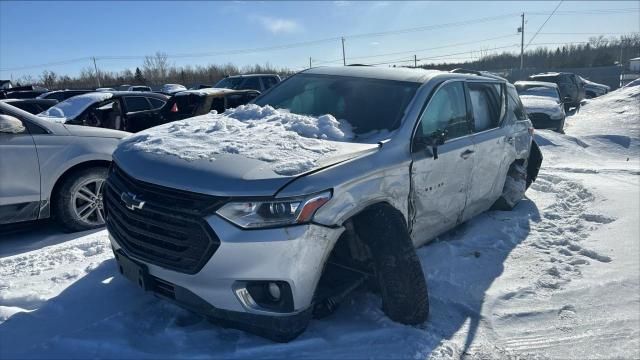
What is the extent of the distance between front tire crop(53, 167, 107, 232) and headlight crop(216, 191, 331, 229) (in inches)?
120

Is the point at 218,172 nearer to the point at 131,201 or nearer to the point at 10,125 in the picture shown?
the point at 131,201

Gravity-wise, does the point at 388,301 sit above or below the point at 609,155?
above

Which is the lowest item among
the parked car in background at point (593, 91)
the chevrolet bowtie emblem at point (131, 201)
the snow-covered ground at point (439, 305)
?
the parked car in background at point (593, 91)

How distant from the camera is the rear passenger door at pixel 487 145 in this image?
477 cm

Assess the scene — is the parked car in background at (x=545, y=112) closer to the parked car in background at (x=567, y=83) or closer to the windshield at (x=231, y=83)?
the parked car in background at (x=567, y=83)

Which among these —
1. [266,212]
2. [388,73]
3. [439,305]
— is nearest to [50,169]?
[266,212]

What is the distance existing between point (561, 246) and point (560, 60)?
2274 inches

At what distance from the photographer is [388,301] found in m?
3.13

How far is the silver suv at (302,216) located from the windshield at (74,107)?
5.66 m

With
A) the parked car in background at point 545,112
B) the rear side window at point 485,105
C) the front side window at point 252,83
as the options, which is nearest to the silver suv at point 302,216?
the rear side window at point 485,105

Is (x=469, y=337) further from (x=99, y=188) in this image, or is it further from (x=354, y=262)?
(x=99, y=188)

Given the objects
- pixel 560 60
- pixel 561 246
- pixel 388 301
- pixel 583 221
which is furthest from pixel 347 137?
pixel 560 60

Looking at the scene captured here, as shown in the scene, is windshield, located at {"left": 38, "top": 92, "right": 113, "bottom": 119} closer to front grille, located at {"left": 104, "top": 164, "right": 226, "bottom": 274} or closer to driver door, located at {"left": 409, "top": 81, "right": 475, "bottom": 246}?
front grille, located at {"left": 104, "top": 164, "right": 226, "bottom": 274}

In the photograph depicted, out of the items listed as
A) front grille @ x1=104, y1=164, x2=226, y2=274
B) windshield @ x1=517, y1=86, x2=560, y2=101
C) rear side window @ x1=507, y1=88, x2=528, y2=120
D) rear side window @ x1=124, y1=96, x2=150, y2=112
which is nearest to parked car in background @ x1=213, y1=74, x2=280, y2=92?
rear side window @ x1=124, y1=96, x2=150, y2=112
